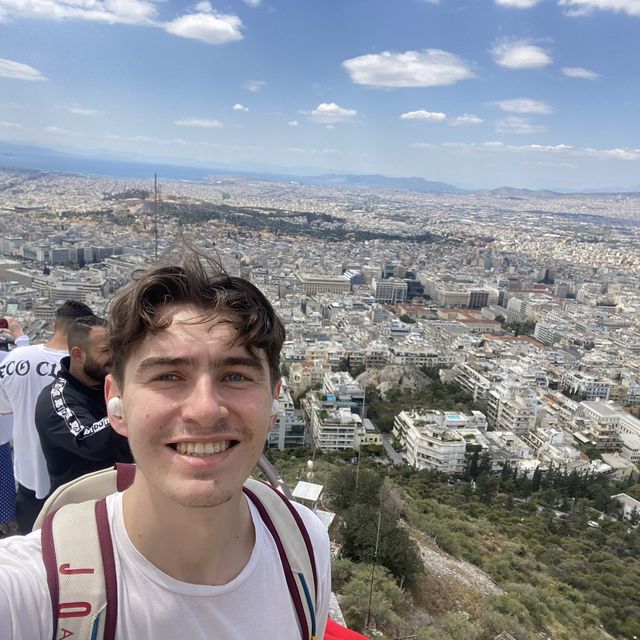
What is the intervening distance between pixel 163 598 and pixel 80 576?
0.27ft

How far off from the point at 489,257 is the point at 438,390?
21.8 m

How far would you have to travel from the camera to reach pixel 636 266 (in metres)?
33.1

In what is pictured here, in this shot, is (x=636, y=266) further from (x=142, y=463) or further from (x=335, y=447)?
(x=142, y=463)

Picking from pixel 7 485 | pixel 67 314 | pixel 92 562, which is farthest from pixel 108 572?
pixel 7 485

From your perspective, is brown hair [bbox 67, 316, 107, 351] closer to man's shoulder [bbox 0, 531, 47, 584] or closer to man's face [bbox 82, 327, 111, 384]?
man's face [bbox 82, 327, 111, 384]

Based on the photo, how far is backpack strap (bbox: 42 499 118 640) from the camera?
0.42 meters

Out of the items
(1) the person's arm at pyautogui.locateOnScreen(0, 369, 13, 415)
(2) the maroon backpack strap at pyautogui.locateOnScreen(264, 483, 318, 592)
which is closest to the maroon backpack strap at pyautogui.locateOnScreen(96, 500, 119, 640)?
(2) the maroon backpack strap at pyautogui.locateOnScreen(264, 483, 318, 592)

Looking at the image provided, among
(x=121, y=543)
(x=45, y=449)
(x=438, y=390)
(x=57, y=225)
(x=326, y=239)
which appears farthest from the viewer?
(x=326, y=239)

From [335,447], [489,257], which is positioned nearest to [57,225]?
[335,447]

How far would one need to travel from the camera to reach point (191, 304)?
1.74 feet

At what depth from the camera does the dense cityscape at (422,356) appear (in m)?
4.88

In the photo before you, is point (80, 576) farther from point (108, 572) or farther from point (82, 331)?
point (82, 331)

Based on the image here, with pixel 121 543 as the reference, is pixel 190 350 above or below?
above

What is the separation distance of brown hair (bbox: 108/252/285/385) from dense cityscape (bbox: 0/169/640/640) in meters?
0.05
